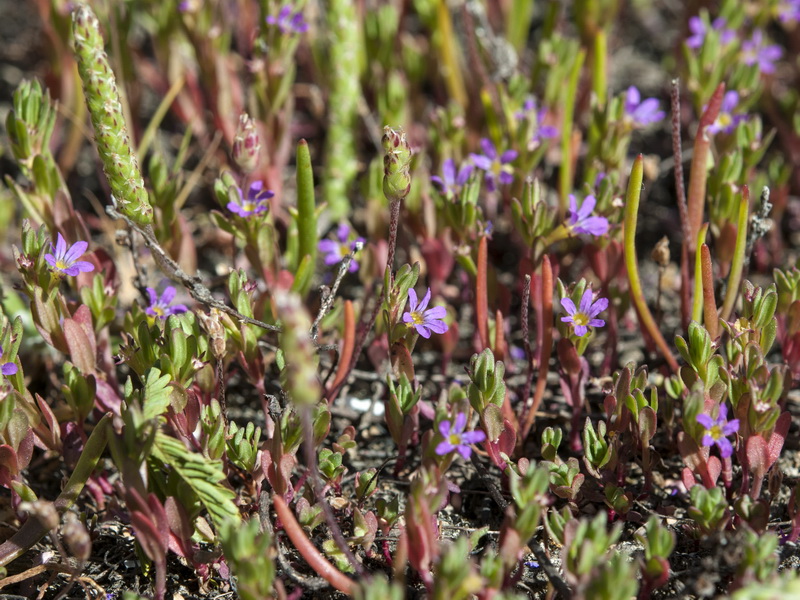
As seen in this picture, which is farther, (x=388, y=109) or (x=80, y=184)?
(x=80, y=184)

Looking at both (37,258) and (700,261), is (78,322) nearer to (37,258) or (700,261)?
(37,258)

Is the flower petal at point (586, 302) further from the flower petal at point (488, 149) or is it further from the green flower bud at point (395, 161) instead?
the flower petal at point (488, 149)

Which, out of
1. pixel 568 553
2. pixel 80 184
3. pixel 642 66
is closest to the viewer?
pixel 568 553

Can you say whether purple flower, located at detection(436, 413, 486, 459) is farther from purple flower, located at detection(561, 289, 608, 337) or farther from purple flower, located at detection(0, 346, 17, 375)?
purple flower, located at detection(0, 346, 17, 375)

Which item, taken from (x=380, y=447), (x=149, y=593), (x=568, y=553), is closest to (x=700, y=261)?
(x=568, y=553)

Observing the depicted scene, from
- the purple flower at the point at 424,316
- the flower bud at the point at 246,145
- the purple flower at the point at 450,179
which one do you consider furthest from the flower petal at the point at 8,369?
the purple flower at the point at 450,179
